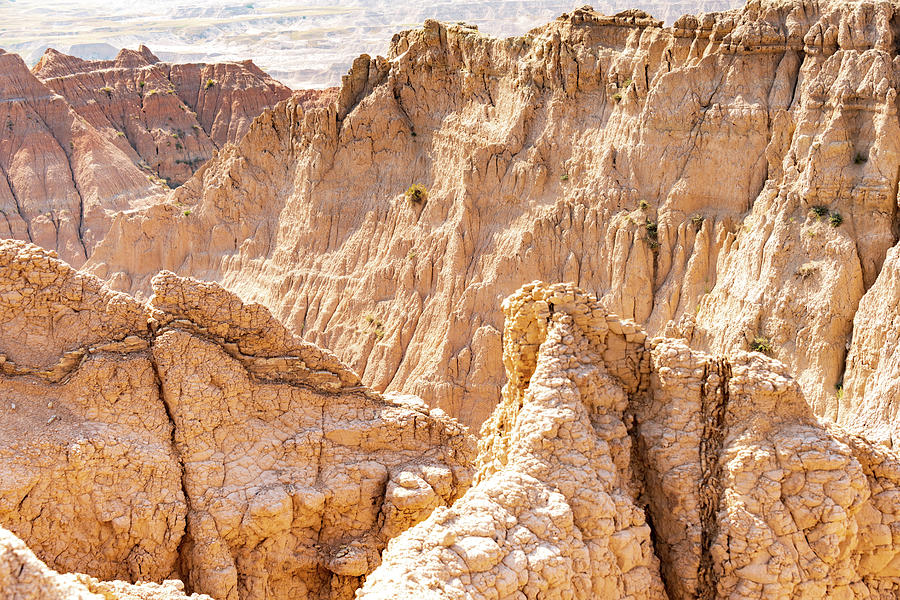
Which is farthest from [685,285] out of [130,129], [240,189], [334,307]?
[130,129]

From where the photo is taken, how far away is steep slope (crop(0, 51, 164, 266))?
6044cm

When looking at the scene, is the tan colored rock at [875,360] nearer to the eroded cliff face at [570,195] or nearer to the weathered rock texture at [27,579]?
the eroded cliff face at [570,195]

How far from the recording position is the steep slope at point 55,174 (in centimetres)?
6044

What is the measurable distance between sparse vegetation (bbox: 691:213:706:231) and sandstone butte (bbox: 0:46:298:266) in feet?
116

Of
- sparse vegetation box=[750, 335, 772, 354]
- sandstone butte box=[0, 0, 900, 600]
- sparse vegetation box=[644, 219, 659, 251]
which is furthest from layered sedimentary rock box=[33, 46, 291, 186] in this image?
sparse vegetation box=[750, 335, 772, 354]

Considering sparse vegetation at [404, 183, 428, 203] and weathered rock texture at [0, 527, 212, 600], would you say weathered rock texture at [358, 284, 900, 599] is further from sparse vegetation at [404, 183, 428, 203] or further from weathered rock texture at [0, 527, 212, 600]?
sparse vegetation at [404, 183, 428, 203]

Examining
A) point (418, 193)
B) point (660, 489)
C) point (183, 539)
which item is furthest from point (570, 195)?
point (660, 489)

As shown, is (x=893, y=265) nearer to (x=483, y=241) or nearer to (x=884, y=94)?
(x=884, y=94)

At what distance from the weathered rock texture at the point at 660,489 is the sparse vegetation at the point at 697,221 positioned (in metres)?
18.9

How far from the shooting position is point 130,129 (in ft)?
247

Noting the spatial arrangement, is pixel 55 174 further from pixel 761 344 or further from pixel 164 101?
pixel 761 344

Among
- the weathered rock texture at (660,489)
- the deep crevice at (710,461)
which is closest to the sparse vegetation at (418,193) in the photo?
the weathered rock texture at (660,489)

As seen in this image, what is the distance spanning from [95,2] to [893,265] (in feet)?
663

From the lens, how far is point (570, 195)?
31.0 m
